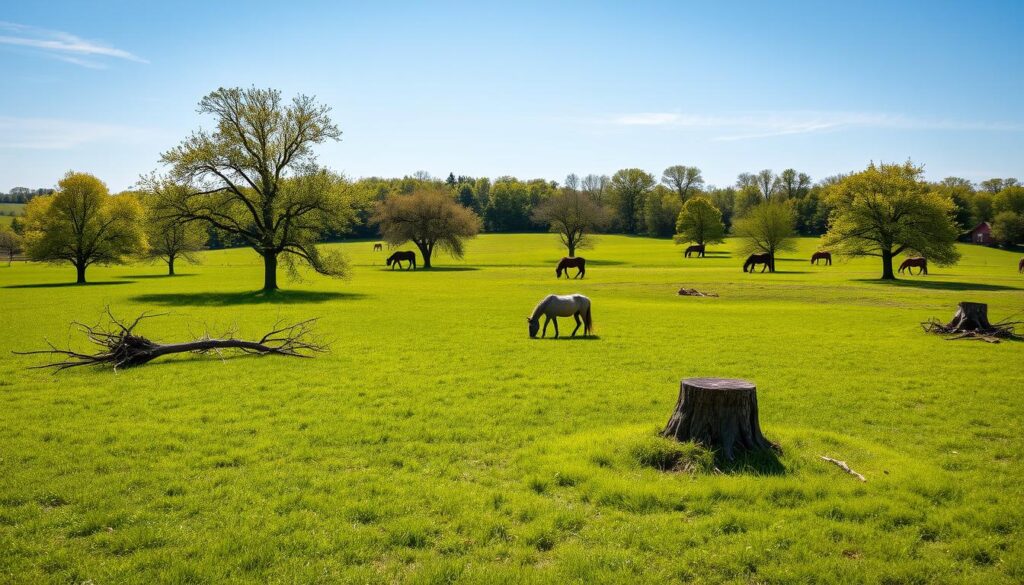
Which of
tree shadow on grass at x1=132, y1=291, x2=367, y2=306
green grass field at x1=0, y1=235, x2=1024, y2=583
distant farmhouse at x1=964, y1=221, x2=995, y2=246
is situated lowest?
green grass field at x1=0, y1=235, x2=1024, y2=583

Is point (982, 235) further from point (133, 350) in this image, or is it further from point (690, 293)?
point (133, 350)

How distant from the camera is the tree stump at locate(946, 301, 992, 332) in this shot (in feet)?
65.6

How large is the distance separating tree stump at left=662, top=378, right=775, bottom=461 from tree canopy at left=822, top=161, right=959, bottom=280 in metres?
A: 45.8

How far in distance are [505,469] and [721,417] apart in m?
3.08

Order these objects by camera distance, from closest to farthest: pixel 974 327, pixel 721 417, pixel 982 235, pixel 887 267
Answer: pixel 721 417 → pixel 974 327 → pixel 887 267 → pixel 982 235

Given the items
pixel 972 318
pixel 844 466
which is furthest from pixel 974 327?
pixel 844 466

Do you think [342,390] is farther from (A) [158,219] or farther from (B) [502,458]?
(A) [158,219]

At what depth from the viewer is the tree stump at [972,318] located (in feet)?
65.6

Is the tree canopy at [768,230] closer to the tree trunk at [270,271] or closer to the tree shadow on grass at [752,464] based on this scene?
the tree trunk at [270,271]

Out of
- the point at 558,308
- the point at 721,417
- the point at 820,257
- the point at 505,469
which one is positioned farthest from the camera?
the point at 820,257

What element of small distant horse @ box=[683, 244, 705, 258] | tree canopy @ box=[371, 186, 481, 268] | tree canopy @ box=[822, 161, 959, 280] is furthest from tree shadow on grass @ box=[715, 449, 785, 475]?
small distant horse @ box=[683, 244, 705, 258]

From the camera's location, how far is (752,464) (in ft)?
25.6

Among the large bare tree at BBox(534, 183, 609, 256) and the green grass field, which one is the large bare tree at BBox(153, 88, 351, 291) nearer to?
the green grass field

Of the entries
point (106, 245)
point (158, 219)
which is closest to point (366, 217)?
point (106, 245)
